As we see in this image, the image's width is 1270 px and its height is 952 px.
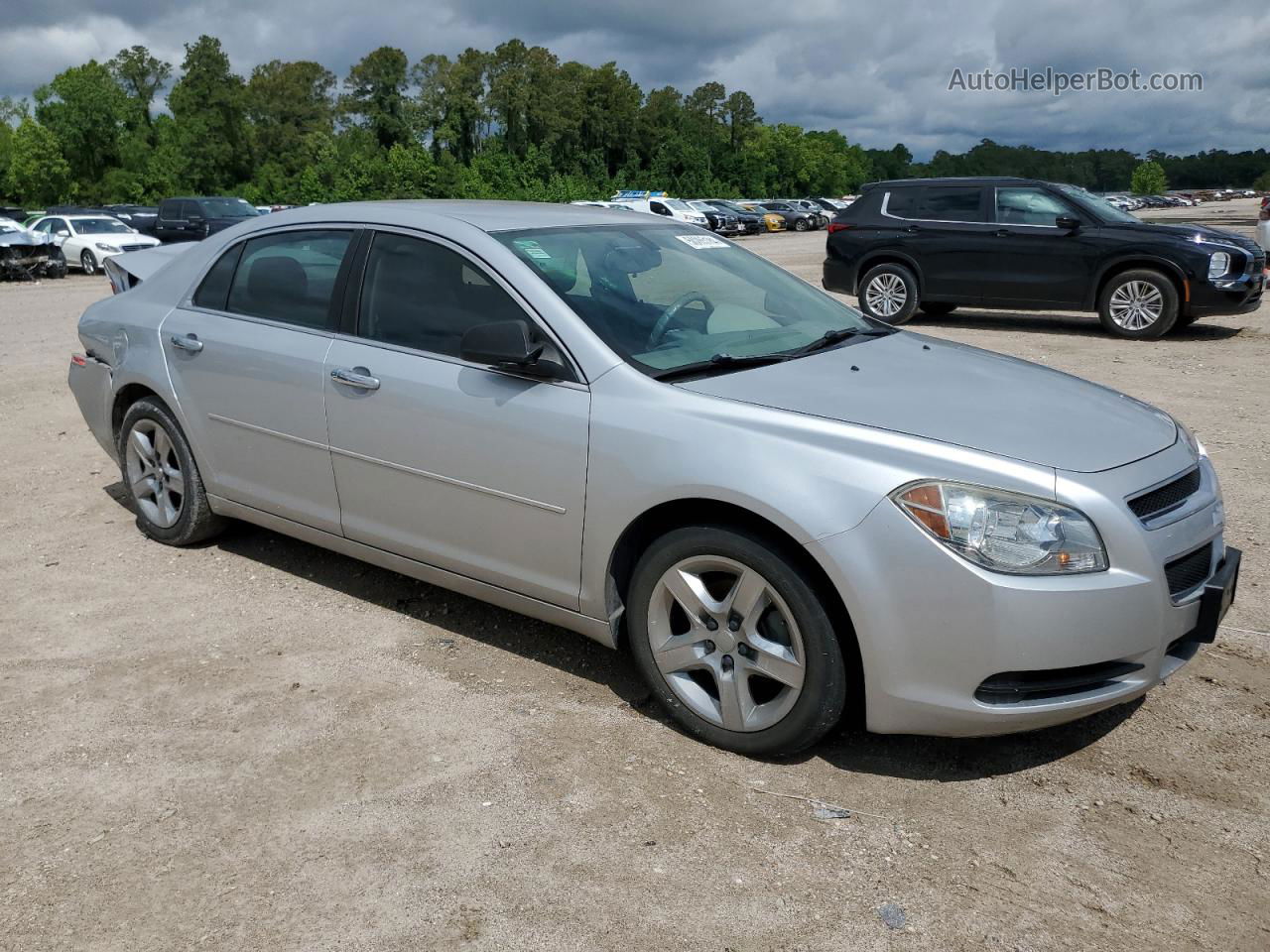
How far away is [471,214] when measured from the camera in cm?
431

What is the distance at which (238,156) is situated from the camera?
8406 centimetres

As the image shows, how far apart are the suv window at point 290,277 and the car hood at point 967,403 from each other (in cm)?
172

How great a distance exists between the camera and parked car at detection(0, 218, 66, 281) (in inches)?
960

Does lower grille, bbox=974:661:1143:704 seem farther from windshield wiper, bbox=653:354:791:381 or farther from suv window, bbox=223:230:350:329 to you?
suv window, bbox=223:230:350:329

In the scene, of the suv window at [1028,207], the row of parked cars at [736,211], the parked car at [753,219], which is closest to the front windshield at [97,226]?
the row of parked cars at [736,211]

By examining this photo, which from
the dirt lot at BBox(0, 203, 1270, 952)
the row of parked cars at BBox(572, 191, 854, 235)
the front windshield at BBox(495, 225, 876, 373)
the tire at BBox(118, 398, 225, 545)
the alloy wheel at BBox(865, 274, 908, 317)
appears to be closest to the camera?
the dirt lot at BBox(0, 203, 1270, 952)

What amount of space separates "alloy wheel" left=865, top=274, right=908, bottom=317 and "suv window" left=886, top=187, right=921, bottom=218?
763 millimetres

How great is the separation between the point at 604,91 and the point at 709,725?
99408 mm

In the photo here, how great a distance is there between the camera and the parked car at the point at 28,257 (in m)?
24.4

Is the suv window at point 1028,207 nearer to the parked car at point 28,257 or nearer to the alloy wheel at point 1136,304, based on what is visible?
the alloy wheel at point 1136,304

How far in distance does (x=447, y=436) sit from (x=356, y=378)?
512mm

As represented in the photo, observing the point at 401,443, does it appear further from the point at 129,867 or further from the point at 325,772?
the point at 129,867

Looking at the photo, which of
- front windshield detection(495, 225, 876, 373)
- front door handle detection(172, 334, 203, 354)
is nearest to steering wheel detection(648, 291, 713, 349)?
front windshield detection(495, 225, 876, 373)

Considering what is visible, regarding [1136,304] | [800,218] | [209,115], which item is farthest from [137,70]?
[1136,304]
